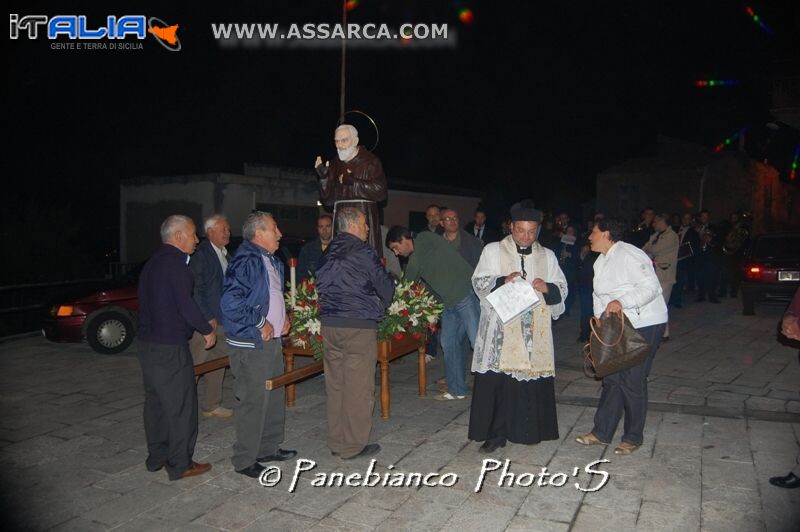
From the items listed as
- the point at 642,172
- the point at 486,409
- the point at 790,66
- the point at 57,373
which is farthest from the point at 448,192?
the point at 486,409

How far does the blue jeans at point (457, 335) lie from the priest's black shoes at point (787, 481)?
3065 millimetres

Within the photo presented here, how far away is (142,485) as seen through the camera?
14.9 ft

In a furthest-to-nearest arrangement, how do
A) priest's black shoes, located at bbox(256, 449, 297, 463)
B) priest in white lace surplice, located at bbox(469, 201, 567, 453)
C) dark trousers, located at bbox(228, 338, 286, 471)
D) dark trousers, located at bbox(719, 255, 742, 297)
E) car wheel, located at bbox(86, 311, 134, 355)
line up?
dark trousers, located at bbox(719, 255, 742, 297)
car wheel, located at bbox(86, 311, 134, 355)
priest in white lace surplice, located at bbox(469, 201, 567, 453)
priest's black shoes, located at bbox(256, 449, 297, 463)
dark trousers, located at bbox(228, 338, 286, 471)

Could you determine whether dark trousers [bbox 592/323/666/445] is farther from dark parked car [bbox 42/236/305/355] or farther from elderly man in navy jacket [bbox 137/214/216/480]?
dark parked car [bbox 42/236/305/355]

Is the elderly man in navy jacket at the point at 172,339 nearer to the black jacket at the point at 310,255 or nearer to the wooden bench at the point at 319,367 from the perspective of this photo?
the wooden bench at the point at 319,367

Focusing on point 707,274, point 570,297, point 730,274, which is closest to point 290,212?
point 570,297

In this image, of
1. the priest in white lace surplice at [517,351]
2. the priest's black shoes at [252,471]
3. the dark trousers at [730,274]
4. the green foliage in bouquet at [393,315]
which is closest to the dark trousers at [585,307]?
the green foliage in bouquet at [393,315]

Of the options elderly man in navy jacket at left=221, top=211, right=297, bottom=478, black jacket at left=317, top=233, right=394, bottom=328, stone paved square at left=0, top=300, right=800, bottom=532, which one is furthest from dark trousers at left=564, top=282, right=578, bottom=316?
elderly man in navy jacket at left=221, top=211, right=297, bottom=478

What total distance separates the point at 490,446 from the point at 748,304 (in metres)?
9.77

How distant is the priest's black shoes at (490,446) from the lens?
5160mm

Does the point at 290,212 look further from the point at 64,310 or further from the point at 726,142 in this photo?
the point at 726,142

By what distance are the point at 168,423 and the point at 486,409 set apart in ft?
8.51

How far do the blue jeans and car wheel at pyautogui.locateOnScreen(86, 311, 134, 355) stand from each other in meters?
5.49

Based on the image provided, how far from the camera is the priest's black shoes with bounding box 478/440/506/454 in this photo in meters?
5.16
